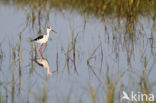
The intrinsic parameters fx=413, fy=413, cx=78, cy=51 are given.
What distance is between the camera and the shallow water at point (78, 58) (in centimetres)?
438

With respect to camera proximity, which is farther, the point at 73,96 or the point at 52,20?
the point at 52,20

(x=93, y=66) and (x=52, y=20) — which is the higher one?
(x=52, y=20)

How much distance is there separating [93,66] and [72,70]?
32cm

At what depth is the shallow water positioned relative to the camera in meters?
4.38

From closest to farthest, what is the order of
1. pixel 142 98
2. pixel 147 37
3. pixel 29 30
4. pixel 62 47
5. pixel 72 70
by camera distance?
pixel 142 98 < pixel 72 70 < pixel 62 47 < pixel 147 37 < pixel 29 30

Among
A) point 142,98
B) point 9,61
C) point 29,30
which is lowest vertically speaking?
point 142,98

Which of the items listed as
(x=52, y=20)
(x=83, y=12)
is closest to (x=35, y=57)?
(x=52, y=20)

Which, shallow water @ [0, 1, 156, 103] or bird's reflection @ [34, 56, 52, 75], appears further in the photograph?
bird's reflection @ [34, 56, 52, 75]

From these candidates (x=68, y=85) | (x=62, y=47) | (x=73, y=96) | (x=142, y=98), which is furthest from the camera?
(x=62, y=47)

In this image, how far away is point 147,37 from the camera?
6.98 metres

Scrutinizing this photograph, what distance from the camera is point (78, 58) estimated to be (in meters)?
5.88

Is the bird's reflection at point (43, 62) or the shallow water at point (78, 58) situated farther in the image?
the bird's reflection at point (43, 62)

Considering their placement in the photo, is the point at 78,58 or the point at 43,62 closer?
the point at 43,62

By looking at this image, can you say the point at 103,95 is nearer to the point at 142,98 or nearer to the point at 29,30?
the point at 142,98
